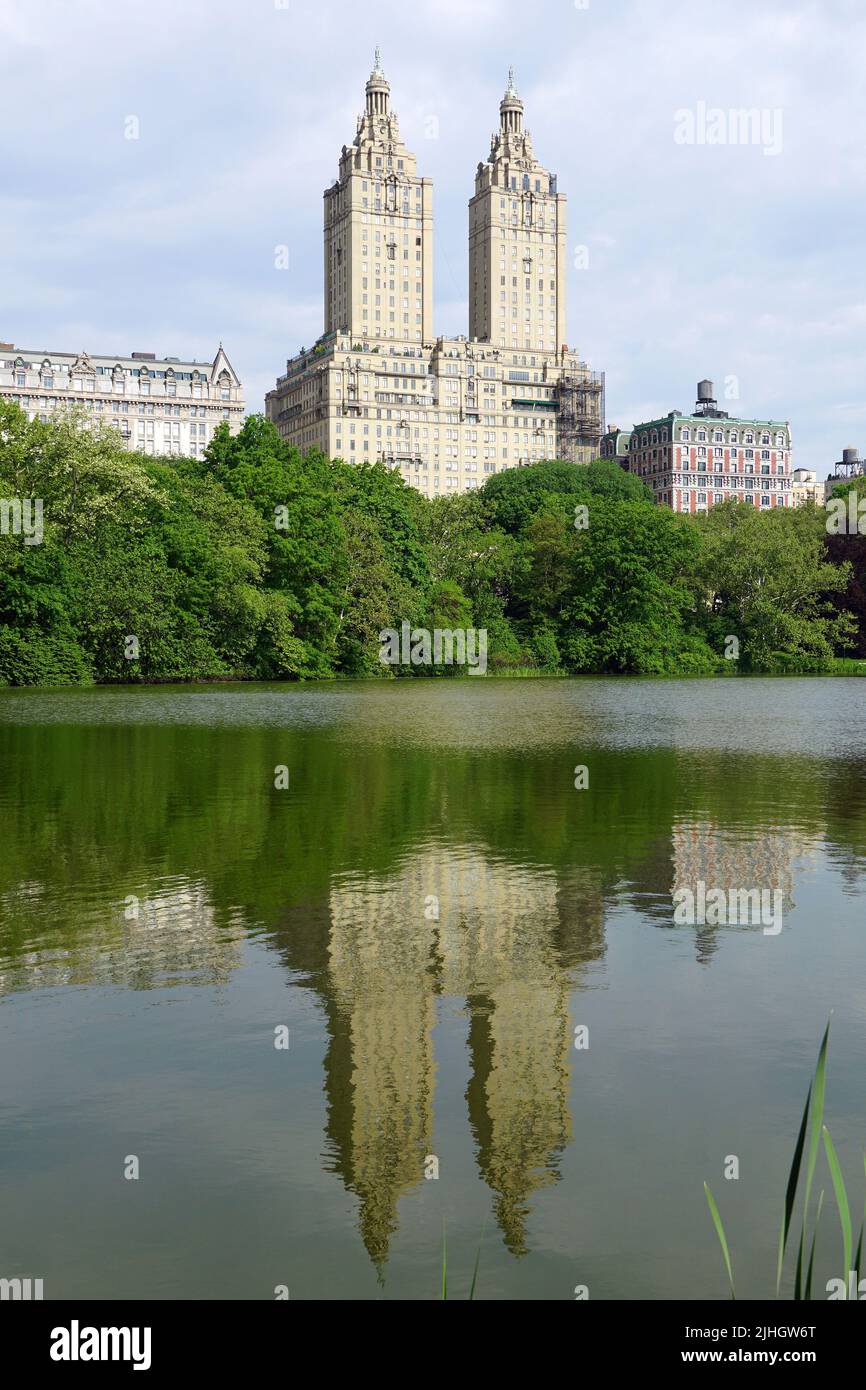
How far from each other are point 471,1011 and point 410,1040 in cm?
92

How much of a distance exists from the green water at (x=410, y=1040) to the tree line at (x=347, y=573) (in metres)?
50.8

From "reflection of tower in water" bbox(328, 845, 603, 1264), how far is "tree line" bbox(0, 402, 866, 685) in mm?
57769

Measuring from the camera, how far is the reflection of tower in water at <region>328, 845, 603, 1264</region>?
7383 mm

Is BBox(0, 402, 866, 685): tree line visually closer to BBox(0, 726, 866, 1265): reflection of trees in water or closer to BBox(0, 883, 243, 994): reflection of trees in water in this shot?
BBox(0, 726, 866, 1265): reflection of trees in water

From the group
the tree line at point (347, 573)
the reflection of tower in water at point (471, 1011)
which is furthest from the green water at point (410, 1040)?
the tree line at point (347, 573)

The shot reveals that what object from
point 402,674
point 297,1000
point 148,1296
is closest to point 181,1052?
point 297,1000

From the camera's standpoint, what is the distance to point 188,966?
1172 cm

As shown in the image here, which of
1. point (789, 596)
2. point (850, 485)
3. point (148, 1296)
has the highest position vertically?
point (850, 485)

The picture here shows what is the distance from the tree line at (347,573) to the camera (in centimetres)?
7044

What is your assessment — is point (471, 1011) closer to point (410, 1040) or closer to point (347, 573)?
point (410, 1040)

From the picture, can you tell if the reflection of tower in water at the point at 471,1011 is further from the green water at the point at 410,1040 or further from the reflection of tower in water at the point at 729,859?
the reflection of tower in water at the point at 729,859

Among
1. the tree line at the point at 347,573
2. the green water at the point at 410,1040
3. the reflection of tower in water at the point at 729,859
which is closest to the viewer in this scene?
the green water at the point at 410,1040

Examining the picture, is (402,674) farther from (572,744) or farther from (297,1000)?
(297,1000)
